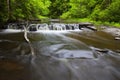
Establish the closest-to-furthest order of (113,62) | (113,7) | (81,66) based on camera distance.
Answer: (81,66)
(113,62)
(113,7)

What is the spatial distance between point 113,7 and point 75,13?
1177cm

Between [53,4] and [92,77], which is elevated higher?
[53,4]

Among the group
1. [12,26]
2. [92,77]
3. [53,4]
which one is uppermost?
[53,4]

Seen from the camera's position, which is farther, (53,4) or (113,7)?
(53,4)

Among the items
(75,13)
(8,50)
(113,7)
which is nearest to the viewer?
(8,50)

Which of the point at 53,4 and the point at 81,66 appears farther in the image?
the point at 53,4

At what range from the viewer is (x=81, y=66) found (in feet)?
23.2

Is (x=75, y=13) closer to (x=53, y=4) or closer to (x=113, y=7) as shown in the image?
(x=113, y=7)

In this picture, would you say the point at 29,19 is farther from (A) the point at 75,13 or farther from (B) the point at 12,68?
(B) the point at 12,68

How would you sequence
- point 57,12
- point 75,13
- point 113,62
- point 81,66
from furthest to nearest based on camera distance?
1. point 57,12
2. point 75,13
3. point 113,62
4. point 81,66

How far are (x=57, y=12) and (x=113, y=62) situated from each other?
130ft

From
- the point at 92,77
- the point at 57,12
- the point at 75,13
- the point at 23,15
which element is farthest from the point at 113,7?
the point at 57,12

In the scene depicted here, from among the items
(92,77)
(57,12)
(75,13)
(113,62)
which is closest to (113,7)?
(75,13)

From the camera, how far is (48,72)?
6.42 m
